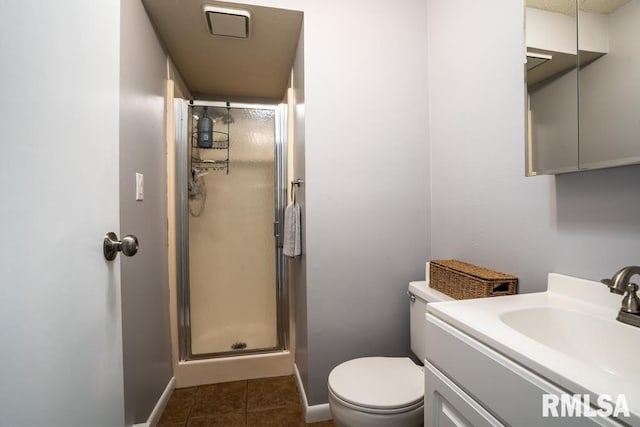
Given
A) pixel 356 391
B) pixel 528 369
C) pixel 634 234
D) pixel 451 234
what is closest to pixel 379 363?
pixel 356 391

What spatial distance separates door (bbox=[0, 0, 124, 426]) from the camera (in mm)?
390

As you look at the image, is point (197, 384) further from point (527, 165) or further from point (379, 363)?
point (527, 165)

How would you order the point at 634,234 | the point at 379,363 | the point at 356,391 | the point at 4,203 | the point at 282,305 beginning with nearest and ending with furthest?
the point at 4,203 < the point at 634,234 < the point at 356,391 < the point at 379,363 < the point at 282,305

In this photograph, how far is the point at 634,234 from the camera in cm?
72

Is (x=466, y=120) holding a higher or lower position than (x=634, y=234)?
higher

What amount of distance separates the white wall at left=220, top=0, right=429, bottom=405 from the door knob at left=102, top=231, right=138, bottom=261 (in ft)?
2.78

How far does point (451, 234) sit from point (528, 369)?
3.09 ft

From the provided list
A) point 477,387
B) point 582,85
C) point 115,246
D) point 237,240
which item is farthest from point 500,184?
point 237,240

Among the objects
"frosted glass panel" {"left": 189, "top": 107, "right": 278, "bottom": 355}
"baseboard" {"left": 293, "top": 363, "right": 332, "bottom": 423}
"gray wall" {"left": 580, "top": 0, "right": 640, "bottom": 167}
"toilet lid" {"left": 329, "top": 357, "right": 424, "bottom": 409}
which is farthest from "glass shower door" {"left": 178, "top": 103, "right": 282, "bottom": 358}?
"gray wall" {"left": 580, "top": 0, "right": 640, "bottom": 167}

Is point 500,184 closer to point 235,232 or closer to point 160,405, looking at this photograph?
point 235,232

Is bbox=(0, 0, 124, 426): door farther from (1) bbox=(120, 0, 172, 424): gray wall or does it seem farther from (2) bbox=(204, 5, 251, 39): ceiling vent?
(2) bbox=(204, 5, 251, 39): ceiling vent

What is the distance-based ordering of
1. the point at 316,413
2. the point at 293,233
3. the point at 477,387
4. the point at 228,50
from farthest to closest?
the point at 228,50 → the point at 293,233 → the point at 316,413 → the point at 477,387

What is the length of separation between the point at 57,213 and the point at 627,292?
124 centimetres

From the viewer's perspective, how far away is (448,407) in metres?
0.74
